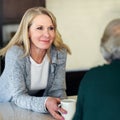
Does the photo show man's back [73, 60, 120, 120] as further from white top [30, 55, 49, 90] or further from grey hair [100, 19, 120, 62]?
white top [30, 55, 49, 90]

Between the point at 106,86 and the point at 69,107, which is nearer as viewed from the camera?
the point at 106,86

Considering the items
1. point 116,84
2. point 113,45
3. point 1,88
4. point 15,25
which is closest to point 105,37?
point 113,45

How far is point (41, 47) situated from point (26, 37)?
115 mm

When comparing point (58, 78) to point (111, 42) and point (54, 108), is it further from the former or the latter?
point (111, 42)

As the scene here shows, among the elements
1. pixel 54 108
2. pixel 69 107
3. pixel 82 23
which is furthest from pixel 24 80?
pixel 82 23

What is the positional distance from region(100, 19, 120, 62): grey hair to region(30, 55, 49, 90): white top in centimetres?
90

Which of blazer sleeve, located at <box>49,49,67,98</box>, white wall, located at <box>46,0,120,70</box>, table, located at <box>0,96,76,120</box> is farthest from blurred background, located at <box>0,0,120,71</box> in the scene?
table, located at <box>0,96,76,120</box>

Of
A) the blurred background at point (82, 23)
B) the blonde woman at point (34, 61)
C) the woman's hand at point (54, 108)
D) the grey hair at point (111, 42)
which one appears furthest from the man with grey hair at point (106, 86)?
the blurred background at point (82, 23)

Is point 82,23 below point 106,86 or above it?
below

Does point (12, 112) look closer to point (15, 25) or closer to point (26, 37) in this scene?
point (26, 37)

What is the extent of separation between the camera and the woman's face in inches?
77.8

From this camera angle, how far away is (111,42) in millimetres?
1096

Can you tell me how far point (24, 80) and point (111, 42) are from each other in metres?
0.92

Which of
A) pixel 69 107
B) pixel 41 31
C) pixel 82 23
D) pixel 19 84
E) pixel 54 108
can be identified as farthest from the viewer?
pixel 82 23
